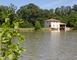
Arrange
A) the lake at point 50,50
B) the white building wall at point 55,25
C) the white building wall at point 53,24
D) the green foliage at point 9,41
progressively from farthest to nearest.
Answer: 1. the white building wall at point 53,24
2. the white building wall at point 55,25
3. the lake at point 50,50
4. the green foliage at point 9,41

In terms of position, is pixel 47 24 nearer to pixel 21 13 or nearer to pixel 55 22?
pixel 55 22

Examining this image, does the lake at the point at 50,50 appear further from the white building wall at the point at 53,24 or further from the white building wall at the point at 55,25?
the white building wall at the point at 53,24

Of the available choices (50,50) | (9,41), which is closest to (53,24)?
(50,50)

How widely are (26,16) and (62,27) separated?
38.5 ft

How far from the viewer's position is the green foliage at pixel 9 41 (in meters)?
2.84

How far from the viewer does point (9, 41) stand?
2.90m

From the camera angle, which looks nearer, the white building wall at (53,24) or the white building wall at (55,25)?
the white building wall at (55,25)

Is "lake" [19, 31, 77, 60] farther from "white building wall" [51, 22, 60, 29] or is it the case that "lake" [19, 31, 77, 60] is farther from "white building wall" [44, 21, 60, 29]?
"white building wall" [44, 21, 60, 29]

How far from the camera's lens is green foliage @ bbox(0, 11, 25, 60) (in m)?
2.84

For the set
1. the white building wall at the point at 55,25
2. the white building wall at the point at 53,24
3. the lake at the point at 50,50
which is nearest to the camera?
the lake at the point at 50,50

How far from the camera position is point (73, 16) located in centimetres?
7700

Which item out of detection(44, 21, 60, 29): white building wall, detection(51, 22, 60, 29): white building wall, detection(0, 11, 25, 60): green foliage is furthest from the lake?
detection(44, 21, 60, 29): white building wall

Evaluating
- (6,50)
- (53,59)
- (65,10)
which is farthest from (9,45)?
(65,10)

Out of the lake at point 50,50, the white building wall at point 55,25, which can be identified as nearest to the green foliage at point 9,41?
the lake at point 50,50
